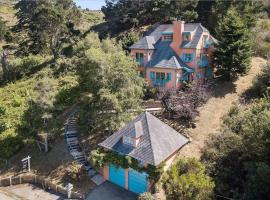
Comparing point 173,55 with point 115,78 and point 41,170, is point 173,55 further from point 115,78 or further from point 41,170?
point 41,170

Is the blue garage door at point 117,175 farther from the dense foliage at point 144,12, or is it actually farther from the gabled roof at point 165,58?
the dense foliage at point 144,12

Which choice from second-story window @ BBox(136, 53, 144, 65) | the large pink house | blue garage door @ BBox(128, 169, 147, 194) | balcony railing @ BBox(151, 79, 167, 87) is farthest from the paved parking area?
second-story window @ BBox(136, 53, 144, 65)

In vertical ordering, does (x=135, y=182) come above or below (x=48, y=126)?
below

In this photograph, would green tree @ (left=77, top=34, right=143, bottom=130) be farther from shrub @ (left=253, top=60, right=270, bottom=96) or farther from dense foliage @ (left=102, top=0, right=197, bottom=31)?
dense foliage @ (left=102, top=0, right=197, bottom=31)

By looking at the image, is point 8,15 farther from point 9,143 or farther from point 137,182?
point 137,182

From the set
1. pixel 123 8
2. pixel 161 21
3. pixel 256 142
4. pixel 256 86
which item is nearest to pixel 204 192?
pixel 256 142

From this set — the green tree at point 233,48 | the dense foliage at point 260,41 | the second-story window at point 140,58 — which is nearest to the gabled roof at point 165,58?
the second-story window at point 140,58
